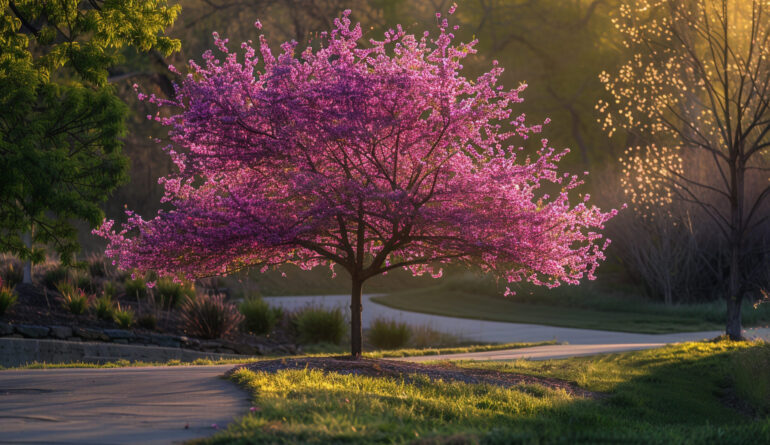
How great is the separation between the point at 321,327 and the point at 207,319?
2820 millimetres

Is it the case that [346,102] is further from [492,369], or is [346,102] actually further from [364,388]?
[492,369]

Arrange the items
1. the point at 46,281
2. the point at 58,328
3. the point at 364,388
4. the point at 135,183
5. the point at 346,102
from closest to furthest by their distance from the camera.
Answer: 1. the point at 364,388
2. the point at 346,102
3. the point at 58,328
4. the point at 46,281
5. the point at 135,183

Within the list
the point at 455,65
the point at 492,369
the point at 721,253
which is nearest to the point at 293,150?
the point at 455,65

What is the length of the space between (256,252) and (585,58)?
37868 millimetres

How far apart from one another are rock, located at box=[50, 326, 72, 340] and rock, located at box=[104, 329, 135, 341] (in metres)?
0.70

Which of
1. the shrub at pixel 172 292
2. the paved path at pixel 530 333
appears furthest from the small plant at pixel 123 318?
the paved path at pixel 530 333

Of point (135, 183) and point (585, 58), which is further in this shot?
point (585, 58)

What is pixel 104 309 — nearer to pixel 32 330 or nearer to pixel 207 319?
pixel 32 330

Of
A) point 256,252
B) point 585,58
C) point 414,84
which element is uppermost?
point 585,58

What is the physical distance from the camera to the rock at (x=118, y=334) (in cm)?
1541

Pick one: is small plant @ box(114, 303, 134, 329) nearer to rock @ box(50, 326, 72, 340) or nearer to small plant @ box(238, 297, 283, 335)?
rock @ box(50, 326, 72, 340)

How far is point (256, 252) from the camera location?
9805 millimetres

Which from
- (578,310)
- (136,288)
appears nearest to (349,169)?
(136,288)

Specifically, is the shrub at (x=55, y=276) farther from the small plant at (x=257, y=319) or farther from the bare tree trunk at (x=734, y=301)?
the bare tree trunk at (x=734, y=301)
